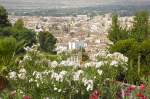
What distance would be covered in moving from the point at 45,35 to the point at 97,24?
46.5 meters

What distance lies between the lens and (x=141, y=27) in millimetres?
34938

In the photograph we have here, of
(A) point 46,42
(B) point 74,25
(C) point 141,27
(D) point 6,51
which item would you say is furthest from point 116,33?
(B) point 74,25

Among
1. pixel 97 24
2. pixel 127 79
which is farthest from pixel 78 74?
pixel 97 24

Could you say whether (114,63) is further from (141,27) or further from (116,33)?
(116,33)

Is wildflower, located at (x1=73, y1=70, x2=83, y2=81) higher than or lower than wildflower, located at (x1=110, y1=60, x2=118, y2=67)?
higher

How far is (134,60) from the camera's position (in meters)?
19.6

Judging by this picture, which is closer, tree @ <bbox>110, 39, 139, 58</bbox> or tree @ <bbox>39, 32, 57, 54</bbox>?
tree @ <bbox>110, 39, 139, 58</bbox>

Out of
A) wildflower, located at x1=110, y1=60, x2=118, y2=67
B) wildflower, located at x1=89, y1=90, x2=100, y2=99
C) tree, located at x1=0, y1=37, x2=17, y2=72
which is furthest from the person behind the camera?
tree, located at x1=0, y1=37, x2=17, y2=72

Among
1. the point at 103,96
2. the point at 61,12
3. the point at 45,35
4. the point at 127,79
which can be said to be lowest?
the point at 61,12

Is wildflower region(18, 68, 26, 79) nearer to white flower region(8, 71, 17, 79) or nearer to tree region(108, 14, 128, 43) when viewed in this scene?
white flower region(8, 71, 17, 79)

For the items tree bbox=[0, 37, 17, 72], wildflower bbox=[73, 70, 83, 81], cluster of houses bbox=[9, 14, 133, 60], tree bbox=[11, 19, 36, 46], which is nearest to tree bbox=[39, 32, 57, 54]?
tree bbox=[11, 19, 36, 46]

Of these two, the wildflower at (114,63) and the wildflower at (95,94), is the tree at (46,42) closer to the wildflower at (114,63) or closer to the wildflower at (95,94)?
the wildflower at (114,63)

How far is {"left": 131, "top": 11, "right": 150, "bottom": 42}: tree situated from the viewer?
3438cm

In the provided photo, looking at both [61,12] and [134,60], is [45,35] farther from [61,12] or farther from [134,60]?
[61,12]
